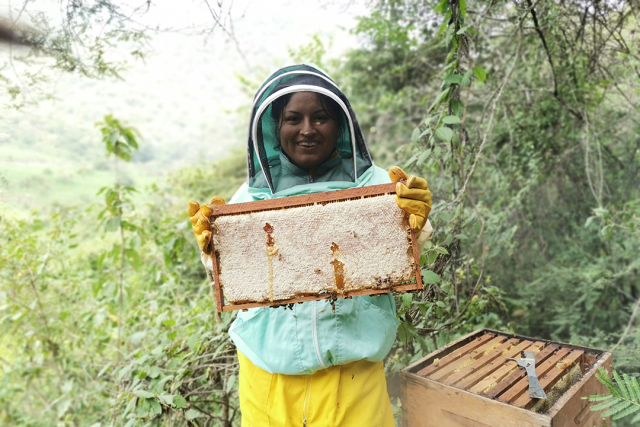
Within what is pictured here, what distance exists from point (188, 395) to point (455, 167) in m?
2.32

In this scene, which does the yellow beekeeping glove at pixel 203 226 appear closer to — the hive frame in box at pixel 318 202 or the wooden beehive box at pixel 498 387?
the hive frame in box at pixel 318 202

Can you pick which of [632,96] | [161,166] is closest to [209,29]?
[632,96]

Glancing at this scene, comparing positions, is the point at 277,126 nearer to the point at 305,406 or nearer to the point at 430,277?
the point at 430,277

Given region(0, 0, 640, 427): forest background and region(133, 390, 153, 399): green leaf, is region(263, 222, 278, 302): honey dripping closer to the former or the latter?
region(0, 0, 640, 427): forest background

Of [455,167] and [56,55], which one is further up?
[56,55]

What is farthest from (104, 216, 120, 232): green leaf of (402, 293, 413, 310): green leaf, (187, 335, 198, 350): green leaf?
(402, 293, 413, 310): green leaf

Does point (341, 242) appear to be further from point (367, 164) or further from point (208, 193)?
point (208, 193)

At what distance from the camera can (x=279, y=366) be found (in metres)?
1.45

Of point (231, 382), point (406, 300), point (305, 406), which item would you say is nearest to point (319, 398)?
point (305, 406)

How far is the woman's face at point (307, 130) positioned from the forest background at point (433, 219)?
24.4 inches

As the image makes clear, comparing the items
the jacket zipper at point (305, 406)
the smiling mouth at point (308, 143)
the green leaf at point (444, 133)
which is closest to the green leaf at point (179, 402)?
the jacket zipper at point (305, 406)

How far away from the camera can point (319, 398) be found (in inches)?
57.5

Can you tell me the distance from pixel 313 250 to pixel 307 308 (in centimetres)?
26

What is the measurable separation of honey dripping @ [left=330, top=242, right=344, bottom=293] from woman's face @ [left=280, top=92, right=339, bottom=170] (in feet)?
1.51
